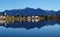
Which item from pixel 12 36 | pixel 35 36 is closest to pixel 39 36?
pixel 35 36

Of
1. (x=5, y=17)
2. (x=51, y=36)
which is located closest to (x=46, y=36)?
(x=51, y=36)

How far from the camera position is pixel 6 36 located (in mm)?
19484

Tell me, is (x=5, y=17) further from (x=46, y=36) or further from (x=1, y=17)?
(x=46, y=36)

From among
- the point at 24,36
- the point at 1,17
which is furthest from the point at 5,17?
the point at 24,36

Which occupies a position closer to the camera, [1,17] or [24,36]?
[24,36]

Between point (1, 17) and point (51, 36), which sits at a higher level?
point (51, 36)

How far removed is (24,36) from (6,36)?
1.71 metres

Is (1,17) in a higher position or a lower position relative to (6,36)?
lower

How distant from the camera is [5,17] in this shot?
8831 centimetres

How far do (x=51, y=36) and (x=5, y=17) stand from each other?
70651 millimetres

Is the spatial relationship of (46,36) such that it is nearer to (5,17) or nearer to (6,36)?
(6,36)

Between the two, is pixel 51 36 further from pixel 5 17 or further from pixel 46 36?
pixel 5 17

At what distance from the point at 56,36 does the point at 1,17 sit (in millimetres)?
70516

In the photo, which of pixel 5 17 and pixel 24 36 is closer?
pixel 24 36
